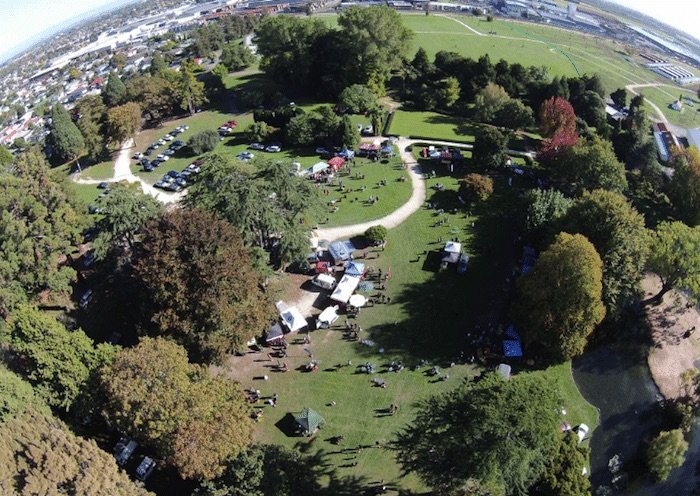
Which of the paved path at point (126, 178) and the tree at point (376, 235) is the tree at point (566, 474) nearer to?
the tree at point (376, 235)

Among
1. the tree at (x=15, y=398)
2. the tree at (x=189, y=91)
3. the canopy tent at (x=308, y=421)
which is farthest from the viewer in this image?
the tree at (x=189, y=91)

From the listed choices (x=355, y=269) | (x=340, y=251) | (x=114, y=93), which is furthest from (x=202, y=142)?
(x=355, y=269)

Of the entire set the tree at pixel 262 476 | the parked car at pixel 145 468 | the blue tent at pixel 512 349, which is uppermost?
the tree at pixel 262 476

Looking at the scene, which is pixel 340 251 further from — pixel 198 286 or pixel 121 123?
pixel 121 123

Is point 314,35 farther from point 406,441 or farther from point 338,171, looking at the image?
point 406,441

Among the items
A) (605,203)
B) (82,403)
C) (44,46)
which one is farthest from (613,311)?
(44,46)

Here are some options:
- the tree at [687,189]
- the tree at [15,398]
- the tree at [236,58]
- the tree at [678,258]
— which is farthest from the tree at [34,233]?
the tree at [687,189]
